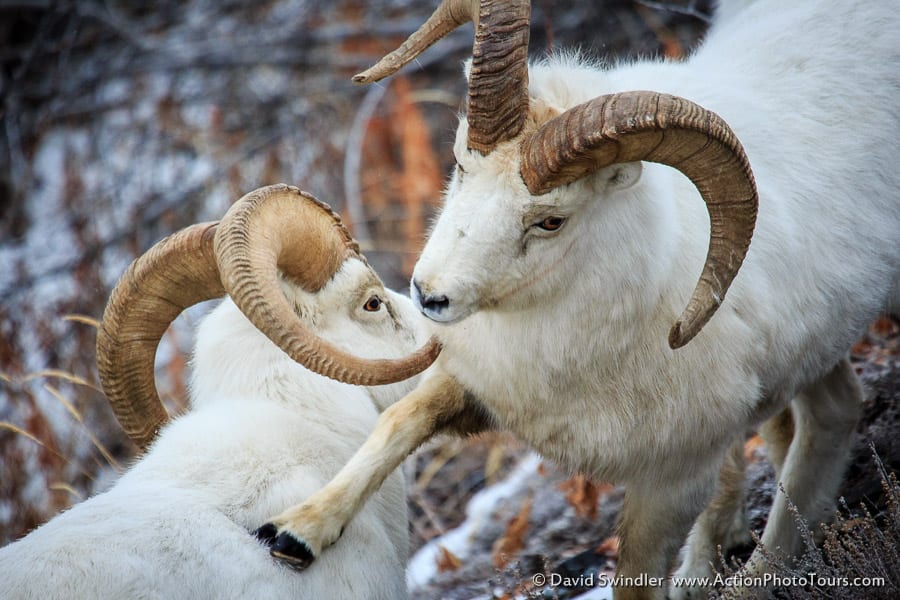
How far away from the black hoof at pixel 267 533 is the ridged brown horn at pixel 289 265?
62 centimetres

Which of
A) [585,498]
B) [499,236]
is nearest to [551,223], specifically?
[499,236]

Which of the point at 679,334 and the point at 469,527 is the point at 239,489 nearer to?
the point at 679,334

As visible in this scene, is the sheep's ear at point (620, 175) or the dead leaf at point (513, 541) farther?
the dead leaf at point (513, 541)

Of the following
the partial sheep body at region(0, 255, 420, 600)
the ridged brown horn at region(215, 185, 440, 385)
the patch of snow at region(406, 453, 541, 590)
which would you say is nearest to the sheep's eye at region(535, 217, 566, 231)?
the ridged brown horn at region(215, 185, 440, 385)

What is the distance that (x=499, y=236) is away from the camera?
3336 mm

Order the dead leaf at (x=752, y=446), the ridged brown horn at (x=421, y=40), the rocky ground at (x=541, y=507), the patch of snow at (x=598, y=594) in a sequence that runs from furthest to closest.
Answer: the dead leaf at (x=752, y=446), the rocky ground at (x=541, y=507), the patch of snow at (x=598, y=594), the ridged brown horn at (x=421, y=40)

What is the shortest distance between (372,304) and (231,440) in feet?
3.15

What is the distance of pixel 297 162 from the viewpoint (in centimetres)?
1077

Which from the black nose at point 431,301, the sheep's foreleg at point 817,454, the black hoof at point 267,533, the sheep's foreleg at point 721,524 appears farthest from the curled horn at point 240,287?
the sheep's foreleg at point 817,454

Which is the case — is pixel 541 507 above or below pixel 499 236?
below

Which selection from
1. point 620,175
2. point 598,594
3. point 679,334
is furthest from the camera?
point 598,594

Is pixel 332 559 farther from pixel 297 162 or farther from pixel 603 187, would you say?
pixel 297 162

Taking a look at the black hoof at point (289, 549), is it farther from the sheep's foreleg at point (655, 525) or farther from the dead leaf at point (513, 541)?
the dead leaf at point (513, 541)

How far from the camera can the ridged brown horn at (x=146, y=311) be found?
165 inches
